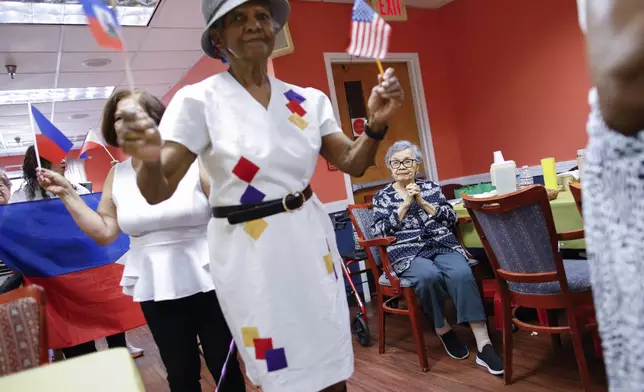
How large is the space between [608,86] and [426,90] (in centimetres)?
483

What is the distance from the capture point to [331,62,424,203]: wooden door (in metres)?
4.71

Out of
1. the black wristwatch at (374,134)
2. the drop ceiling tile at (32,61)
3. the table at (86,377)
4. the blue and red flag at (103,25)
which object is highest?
the drop ceiling tile at (32,61)

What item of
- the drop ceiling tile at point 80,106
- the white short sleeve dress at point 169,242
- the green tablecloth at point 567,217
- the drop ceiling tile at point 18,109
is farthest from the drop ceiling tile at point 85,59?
the green tablecloth at point 567,217

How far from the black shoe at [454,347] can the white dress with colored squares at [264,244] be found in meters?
1.78

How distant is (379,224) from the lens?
9.25 ft

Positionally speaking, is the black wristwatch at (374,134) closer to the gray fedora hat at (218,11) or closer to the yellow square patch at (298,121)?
the yellow square patch at (298,121)

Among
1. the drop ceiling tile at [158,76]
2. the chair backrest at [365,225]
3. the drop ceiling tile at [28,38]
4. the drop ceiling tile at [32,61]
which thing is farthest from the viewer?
the drop ceiling tile at [158,76]

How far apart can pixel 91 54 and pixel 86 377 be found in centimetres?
478

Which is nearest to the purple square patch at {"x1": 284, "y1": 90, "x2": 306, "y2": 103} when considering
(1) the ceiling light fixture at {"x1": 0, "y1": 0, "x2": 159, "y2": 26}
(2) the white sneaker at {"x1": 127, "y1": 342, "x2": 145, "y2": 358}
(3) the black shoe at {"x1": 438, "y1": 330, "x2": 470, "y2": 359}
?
(3) the black shoe at {"x1": 438, "y1": 330, "x2": 470, "y2": 359}

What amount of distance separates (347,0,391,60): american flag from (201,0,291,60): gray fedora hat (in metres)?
0.21

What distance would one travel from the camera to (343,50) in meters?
4.61

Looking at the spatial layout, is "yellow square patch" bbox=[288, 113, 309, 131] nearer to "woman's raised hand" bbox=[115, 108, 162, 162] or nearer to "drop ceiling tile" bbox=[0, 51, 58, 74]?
"woman's raised hand" bbox=[115, 108, 162, 162]

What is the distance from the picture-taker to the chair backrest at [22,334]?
135 cm

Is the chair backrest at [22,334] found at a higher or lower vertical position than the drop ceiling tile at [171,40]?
lower
